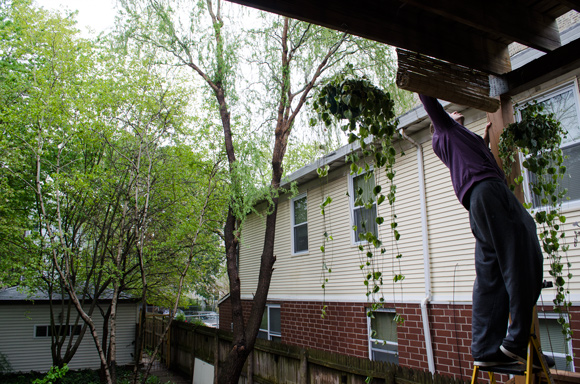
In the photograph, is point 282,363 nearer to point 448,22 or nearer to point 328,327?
point 328,327

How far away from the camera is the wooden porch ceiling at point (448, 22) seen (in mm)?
1809

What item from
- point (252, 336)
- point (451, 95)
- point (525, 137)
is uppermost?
point (451, 95)

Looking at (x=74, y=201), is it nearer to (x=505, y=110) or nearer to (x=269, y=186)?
(x=269, y=186)

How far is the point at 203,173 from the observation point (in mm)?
8266

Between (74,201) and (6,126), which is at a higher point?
(6,126)

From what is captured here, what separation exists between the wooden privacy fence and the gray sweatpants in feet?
7.51

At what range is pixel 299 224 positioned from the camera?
390 inches

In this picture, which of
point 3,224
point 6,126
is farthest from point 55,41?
point 3,224

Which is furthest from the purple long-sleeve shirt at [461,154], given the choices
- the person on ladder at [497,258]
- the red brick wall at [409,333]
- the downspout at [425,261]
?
the downspout at [425,261]

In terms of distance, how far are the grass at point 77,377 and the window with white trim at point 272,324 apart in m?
3.29

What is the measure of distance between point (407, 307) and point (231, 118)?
4760 mm

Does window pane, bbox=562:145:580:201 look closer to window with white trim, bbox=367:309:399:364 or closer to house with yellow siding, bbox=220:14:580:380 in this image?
house with yellow siding, bbox=220:14:580:380

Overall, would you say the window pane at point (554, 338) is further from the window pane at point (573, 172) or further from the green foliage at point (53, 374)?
the green foliage at point (53, 374)

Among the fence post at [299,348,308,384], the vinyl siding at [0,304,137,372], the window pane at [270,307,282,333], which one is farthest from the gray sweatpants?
the vinyl siding at [0,304,137,372]
